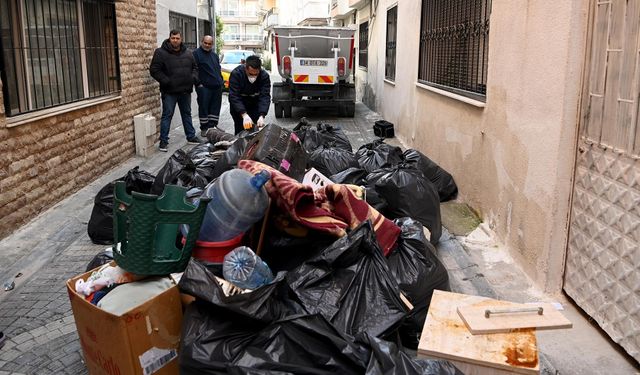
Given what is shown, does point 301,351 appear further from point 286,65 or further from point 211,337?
point 286,65

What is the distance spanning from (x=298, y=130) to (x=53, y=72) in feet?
8.77

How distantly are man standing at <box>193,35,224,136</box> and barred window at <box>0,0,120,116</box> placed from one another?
2006 millimetres

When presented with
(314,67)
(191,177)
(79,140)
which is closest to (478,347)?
(191,177)

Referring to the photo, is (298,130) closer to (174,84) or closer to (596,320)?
(174,84)

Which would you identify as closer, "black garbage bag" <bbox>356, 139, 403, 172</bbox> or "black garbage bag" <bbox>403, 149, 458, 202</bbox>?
"black garbage bag" <bbox>356, 139, 403, 172</bbox>

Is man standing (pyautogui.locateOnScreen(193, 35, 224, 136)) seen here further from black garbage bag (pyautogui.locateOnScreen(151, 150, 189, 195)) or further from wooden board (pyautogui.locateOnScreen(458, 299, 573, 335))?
wooden board (pyautogui.locateOnScreen(458, 299, 573, 335))

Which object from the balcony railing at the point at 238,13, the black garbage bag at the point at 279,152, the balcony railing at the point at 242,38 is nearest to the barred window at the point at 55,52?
the black garbage bag at the point at 279,152

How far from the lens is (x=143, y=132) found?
868cm

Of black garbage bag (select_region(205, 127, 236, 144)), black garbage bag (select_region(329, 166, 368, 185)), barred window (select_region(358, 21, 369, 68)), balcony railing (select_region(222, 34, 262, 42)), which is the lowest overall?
black garbage bag (select_region(329, 166, 368, 185))

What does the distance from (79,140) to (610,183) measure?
5.47 metres

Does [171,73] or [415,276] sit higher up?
[171,73]

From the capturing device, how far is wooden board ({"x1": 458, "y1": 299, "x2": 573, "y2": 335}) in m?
2.49

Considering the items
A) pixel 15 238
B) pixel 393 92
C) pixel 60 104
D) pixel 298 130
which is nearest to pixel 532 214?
pixel 298 130

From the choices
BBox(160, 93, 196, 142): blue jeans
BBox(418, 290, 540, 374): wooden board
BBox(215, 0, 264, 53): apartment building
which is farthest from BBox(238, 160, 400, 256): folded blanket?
BBox(215, 0, 264, 53): apartment building
